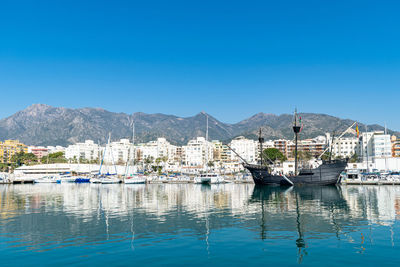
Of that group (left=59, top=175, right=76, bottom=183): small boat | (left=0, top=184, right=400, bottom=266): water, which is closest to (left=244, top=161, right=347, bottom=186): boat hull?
(left=0, top=184, right=400, bottom=266): water

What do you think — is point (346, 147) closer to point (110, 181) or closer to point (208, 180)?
point (208, 180)

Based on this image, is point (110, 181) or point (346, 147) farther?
point (346, 147)

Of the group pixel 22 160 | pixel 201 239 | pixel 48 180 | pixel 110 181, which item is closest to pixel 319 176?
pixel 201 239

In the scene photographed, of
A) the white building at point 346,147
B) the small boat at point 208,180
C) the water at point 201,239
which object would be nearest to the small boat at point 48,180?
the small boat at point 208,180

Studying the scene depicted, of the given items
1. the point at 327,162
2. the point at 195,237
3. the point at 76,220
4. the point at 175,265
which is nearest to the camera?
the point at 175,265

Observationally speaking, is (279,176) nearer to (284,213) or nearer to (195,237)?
(284,213)

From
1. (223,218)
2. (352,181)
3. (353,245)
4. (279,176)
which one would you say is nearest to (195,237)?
(223,218)

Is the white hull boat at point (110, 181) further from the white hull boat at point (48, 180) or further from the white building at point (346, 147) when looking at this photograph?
the white building at point (346, 147)

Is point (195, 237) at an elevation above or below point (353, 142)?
below

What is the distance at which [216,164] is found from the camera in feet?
630

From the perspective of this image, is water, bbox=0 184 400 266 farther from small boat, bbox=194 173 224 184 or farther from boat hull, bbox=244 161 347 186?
small boat, bbox=194 173 224 184

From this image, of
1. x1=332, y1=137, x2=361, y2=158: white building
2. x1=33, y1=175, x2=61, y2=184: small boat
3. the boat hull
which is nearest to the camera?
the boat hull

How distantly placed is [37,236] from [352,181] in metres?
85.5

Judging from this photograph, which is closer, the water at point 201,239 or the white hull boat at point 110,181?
the water at point 201,239
